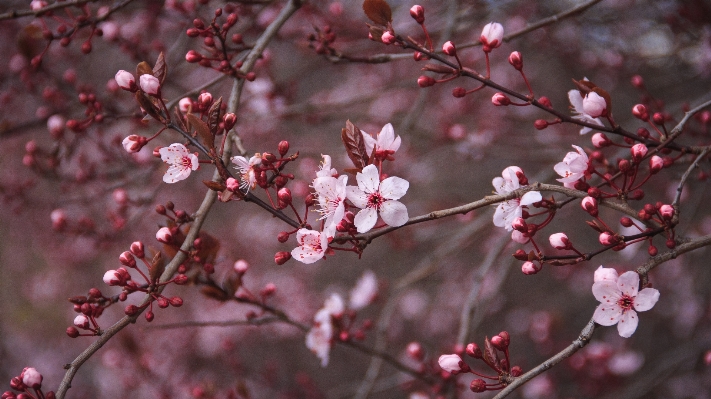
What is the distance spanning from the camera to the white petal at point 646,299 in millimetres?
1261

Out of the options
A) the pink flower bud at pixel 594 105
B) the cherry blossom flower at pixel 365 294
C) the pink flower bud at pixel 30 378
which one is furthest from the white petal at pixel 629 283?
the cherry blossom flower at pixel 365 294

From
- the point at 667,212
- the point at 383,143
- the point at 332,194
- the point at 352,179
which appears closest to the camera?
the point at 667,212

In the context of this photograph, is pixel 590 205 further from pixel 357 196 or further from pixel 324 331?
pixel 324 331

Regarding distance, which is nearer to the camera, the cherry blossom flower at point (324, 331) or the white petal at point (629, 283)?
the white petal at point (629, 283)

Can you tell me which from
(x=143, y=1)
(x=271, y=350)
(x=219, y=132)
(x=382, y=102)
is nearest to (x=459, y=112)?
(x=382, y=102)

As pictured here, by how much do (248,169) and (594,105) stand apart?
0.91 metres

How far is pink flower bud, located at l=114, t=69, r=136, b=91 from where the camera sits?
1346mm

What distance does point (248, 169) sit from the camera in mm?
1329

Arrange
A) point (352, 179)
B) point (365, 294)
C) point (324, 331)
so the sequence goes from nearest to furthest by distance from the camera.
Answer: point (324, 331) < point (352, 179) < point (365, 294)

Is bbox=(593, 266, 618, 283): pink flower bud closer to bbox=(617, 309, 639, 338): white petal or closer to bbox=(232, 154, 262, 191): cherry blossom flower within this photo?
bbox=(617, 309, 639, 338): white petal

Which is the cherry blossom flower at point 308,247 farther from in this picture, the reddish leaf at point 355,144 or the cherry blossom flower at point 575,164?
the cherry blossom flower at point 575,164

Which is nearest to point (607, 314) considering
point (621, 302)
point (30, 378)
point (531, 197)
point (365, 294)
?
point (621, 302)

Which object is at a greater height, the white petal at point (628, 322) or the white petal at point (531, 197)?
the white petal at point (531, 197)

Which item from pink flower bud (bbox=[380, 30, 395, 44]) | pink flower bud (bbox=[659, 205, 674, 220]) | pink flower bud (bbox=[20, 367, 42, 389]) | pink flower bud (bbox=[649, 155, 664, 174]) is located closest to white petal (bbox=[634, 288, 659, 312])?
pink flower bud (bbox=[659, 205, 674, 220])
